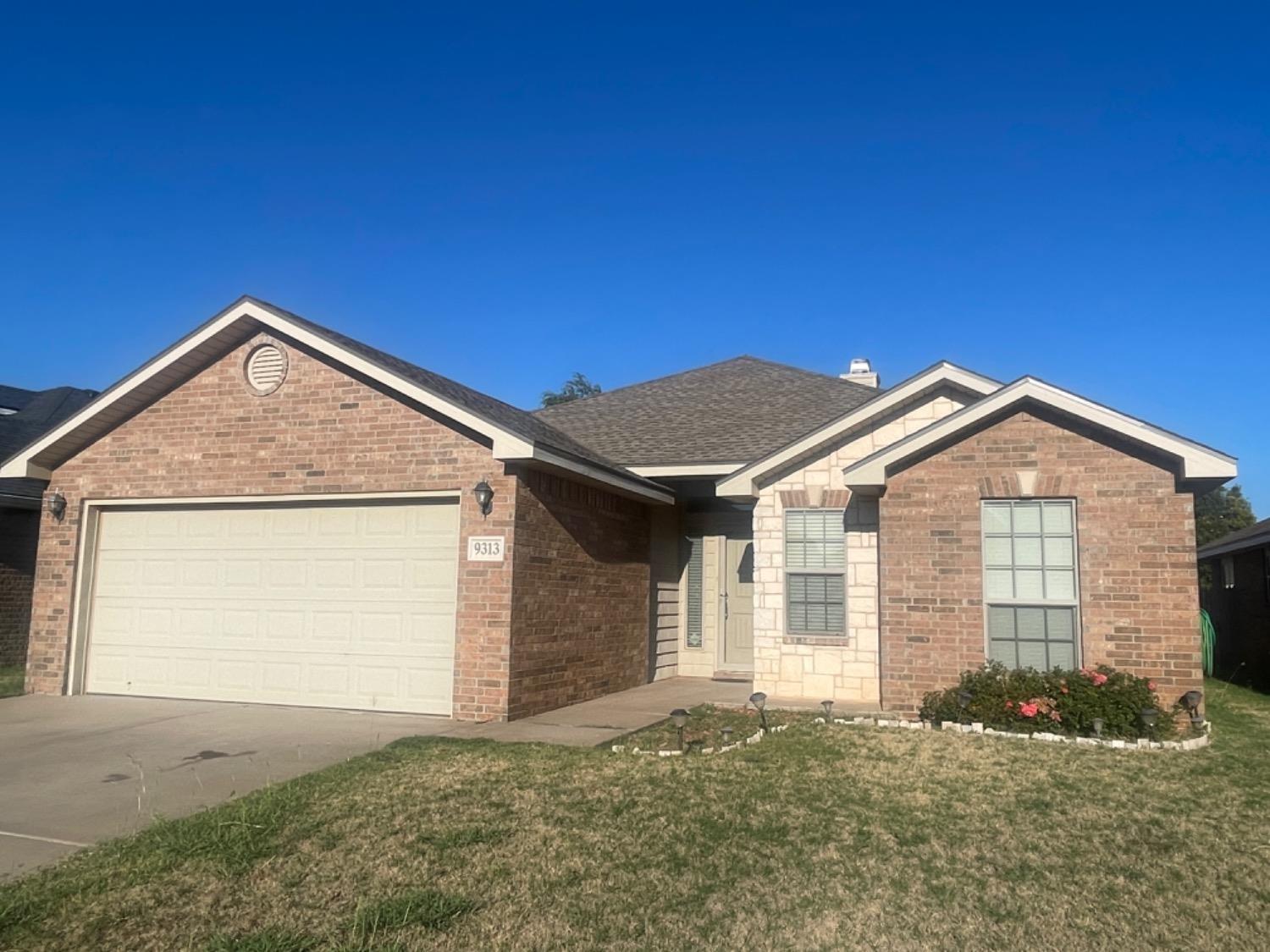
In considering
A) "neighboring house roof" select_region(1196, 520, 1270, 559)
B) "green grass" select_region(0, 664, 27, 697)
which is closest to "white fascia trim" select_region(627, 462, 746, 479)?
"green grass" select_region(0, 664, 27, 697)

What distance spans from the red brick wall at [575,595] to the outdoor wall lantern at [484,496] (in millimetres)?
285

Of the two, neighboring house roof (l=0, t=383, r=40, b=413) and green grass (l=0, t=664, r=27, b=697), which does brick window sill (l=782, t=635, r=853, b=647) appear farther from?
neighboring house roof (l=0, t=383, r=40, b=413)

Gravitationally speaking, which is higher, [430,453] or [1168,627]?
[430,453]

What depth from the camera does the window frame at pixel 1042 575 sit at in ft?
29.9

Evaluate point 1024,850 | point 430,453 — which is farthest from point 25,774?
point 1024,850

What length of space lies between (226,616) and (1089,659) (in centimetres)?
945

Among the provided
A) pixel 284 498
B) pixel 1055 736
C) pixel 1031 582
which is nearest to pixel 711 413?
pixel 1031 582

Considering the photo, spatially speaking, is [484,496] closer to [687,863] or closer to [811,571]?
[811,571]

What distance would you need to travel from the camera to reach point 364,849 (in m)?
5.12

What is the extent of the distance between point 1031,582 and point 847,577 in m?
2.00

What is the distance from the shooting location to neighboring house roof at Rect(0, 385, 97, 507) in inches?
587

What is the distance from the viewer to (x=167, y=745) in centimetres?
822

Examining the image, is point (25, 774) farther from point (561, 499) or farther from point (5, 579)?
point (5, 579)

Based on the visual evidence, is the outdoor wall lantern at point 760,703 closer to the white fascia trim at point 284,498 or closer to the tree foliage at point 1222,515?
the white fascia trim at point 284,498
